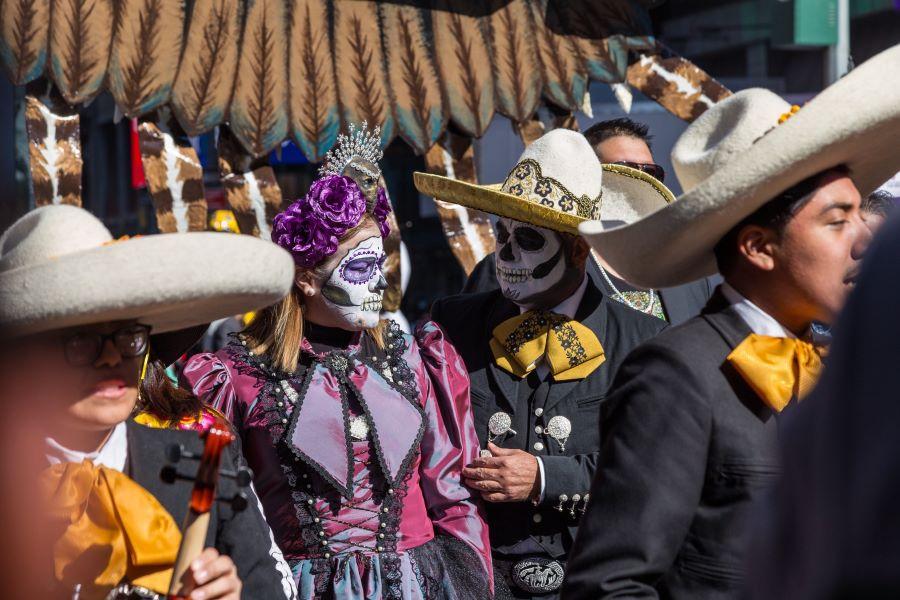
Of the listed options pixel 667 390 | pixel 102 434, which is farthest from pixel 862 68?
pixel 102 434

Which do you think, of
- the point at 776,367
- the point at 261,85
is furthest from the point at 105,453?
the point at 261,85

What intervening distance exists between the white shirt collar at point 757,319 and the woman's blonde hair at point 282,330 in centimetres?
135

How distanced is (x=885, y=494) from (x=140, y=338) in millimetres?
1542

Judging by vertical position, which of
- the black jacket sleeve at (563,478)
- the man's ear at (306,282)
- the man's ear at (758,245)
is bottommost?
the black jacket sleeve at (563,478)

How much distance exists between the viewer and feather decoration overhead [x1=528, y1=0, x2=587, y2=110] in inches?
194

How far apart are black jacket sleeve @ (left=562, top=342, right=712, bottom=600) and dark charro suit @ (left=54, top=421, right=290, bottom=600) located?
0.60 m

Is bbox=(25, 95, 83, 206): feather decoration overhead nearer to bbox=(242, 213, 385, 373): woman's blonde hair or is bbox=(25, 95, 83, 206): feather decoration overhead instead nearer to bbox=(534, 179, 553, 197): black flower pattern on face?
bbox=(242, 213, 385, 373): woman's blonde hair

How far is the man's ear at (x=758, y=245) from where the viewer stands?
194 centimetres

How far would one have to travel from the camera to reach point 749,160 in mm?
1856

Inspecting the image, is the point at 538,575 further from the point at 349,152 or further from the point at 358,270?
the point at 349,152

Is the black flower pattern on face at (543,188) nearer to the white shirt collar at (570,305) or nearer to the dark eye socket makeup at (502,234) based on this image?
the dark eye socket makeup at (502,234)

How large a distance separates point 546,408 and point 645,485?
1.40 meters

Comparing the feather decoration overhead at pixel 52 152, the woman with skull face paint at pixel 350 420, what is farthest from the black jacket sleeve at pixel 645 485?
the feather decoration overhead at pixel 52 152

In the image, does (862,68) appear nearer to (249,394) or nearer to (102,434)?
(102,434)
